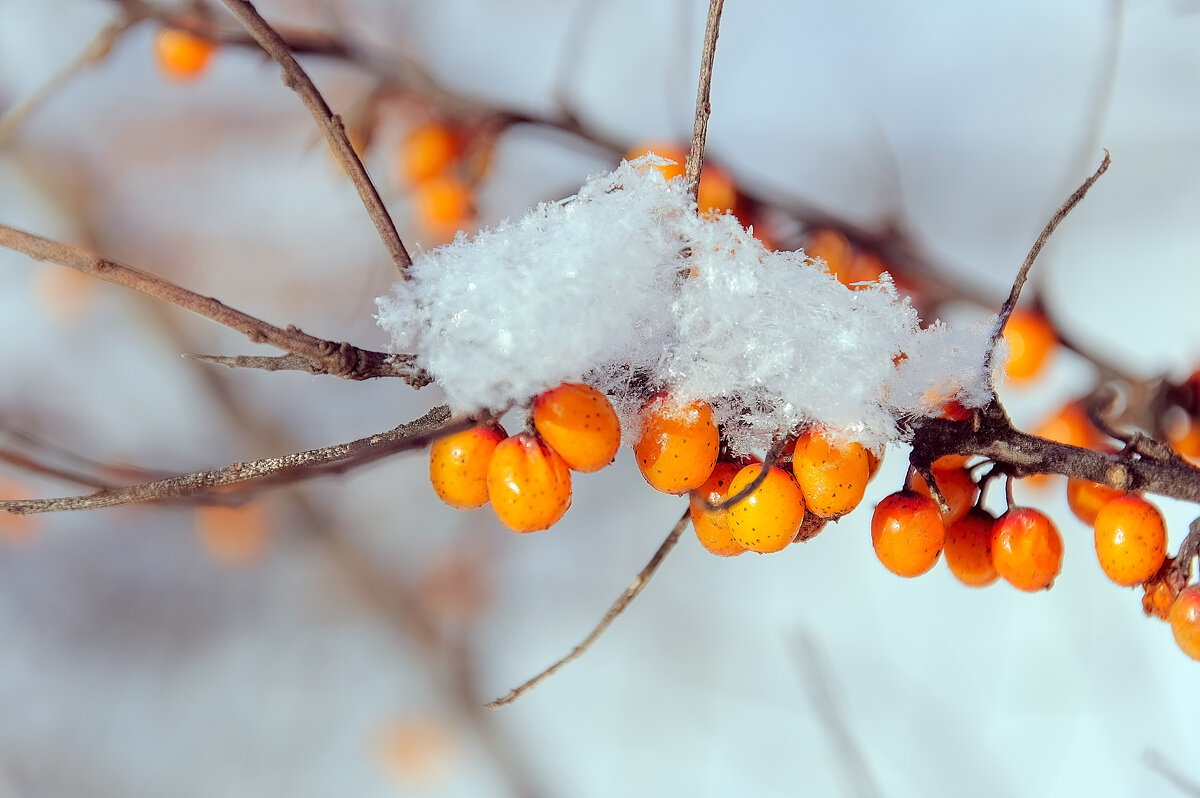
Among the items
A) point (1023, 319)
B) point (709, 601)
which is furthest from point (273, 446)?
point (1023, 319)

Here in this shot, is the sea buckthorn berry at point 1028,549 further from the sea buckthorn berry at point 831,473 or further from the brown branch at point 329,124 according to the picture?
the brown branch at point 329,124

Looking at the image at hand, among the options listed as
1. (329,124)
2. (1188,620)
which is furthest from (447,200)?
(1188,620)

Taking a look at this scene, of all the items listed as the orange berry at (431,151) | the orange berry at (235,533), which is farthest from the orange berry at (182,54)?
the orange berry at (235,533)

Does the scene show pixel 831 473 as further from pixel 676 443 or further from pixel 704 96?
pixel 704 96

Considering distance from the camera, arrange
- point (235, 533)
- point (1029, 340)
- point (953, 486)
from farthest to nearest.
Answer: point (235, 533) < point (1029, 340) < point (953, 486)

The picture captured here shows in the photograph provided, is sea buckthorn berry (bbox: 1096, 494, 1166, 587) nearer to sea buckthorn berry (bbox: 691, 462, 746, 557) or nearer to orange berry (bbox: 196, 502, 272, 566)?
sea buckthorn berry (bbox: 691, 462, 746, 557)

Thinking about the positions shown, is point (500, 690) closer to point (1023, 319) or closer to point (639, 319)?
point (1023, 319)
